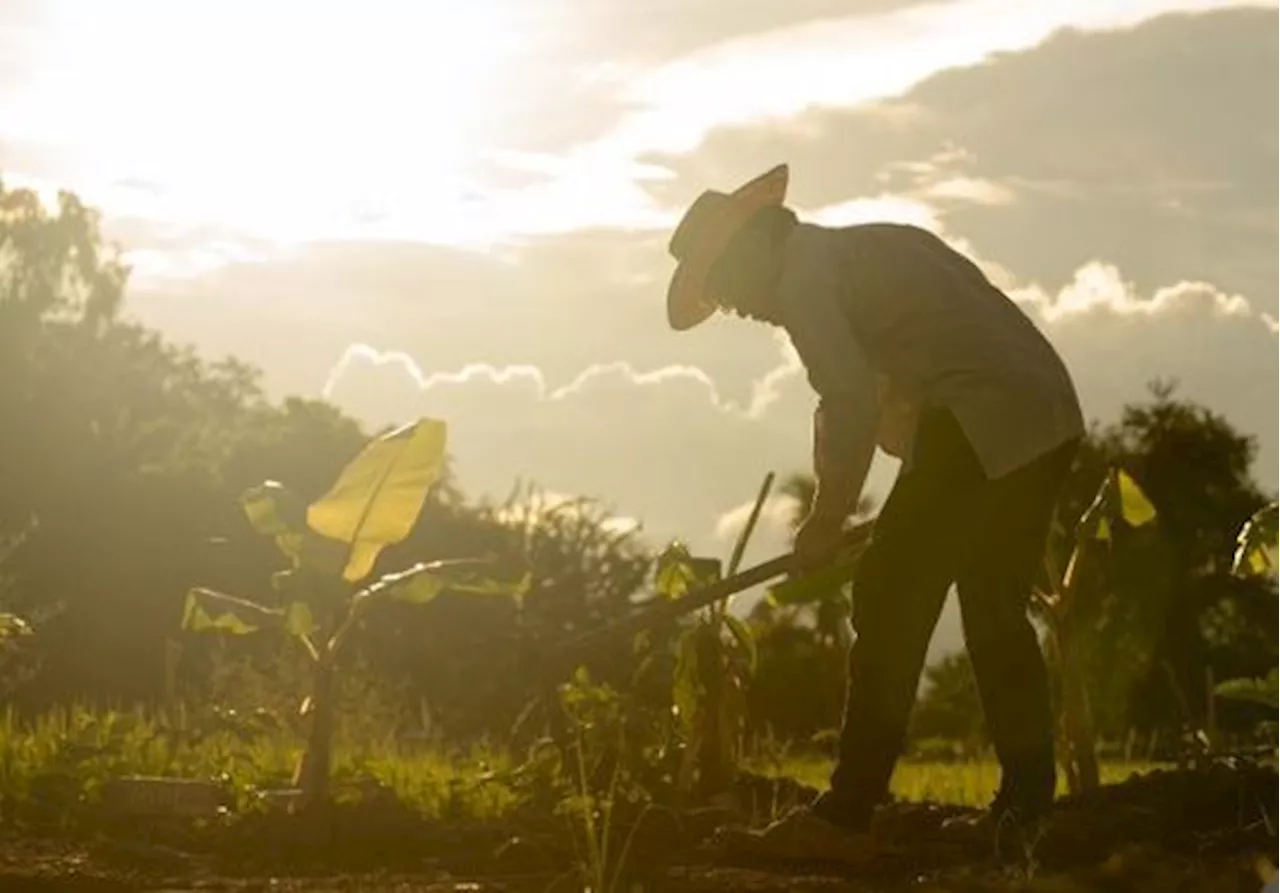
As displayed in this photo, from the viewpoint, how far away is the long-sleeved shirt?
5.29 meters

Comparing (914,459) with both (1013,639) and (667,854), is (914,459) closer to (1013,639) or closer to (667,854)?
(1013,639)

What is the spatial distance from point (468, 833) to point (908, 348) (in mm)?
2269

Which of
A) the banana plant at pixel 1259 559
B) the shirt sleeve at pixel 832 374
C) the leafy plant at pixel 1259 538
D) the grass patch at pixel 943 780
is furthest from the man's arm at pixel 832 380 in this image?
the grass patch at pixel 943 780

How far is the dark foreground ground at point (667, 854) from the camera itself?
4863 millimetres

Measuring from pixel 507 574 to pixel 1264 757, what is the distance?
28.4 feet

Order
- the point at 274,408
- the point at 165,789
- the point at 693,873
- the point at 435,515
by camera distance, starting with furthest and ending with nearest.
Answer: the point at 274,408 → the point at 435,515 → the point at 165,789 → the point at 693,873

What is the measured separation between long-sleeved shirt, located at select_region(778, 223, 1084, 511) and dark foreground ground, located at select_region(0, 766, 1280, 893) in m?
1.01

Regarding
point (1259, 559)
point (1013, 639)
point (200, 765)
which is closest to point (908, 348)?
point (1013, 639)

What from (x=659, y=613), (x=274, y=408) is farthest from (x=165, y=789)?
(x=274, y=408)

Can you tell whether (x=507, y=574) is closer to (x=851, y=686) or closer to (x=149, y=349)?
(x=851, y=686)

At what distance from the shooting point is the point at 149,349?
29656 mm

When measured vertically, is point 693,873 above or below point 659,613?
below

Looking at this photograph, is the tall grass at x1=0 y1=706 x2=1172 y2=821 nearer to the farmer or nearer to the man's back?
the farmer

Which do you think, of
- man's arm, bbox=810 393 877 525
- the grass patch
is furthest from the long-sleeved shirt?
the grass patch
